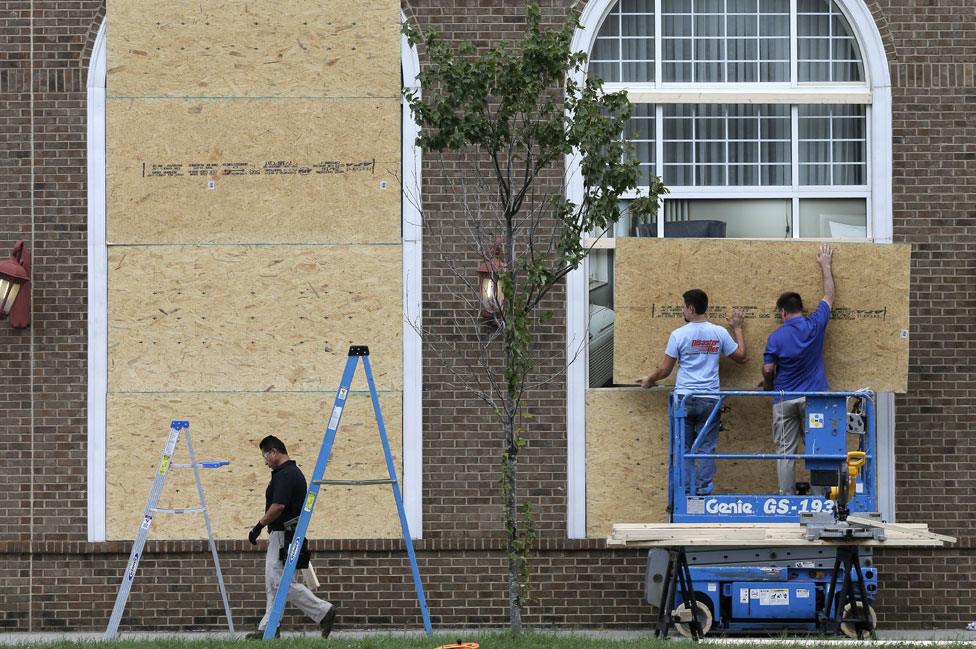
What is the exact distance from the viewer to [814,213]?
12938mm

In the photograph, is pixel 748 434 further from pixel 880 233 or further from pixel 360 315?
pixel 360 315

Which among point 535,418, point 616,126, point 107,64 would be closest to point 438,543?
point 535,418

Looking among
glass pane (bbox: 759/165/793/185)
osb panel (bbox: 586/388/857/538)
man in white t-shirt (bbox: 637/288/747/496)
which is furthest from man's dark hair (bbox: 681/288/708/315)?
glass pane (bbox: 759/165/793/185)

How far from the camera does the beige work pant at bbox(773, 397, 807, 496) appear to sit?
39.4 feet

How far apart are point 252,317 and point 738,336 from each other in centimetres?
411

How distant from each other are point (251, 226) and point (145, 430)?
1961 mm

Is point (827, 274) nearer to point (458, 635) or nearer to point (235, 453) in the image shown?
point (458, 635)

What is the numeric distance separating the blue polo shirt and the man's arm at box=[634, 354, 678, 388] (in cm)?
78

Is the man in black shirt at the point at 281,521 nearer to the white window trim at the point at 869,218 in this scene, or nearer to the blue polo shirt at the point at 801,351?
the white window trim at the point at 869,218

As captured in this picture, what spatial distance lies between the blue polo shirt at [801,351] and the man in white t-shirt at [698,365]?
33 centimetres

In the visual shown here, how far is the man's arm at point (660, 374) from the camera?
1198 centimetres

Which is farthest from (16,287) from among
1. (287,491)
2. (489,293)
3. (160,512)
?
(489,293)

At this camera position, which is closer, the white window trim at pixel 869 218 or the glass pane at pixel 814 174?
the white window trim at pixel 869 218

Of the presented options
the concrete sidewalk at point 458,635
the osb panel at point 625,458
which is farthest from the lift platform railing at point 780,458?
the concrete sidewalk at point 458,635
